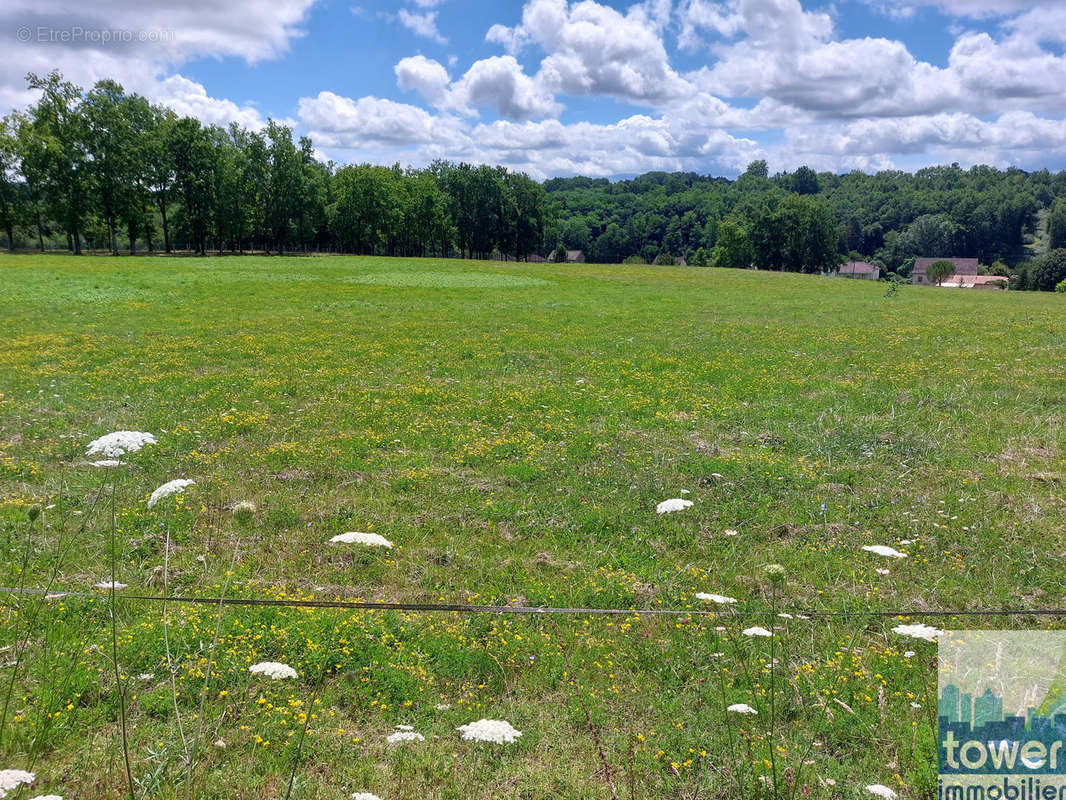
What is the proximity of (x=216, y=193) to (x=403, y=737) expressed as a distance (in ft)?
304

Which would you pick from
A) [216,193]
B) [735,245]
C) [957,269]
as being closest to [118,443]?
[216,193]

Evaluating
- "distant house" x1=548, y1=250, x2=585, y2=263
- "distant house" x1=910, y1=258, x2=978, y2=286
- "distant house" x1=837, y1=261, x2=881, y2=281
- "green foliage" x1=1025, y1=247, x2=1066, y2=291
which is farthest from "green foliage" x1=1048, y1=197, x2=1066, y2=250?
"distant house" x1=548, y1=250, x2=585, y2=263

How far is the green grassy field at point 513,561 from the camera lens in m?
4.03

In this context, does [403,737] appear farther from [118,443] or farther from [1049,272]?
[1049,272]

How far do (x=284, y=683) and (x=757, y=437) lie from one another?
849 cm

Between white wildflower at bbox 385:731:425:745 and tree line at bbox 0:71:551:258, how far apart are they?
90.3 metres

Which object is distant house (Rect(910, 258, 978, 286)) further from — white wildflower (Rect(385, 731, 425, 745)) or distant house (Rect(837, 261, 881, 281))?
white wildflower (Rect(385, 731, 425, 745))

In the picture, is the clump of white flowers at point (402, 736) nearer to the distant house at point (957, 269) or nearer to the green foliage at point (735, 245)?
the green foliage at point (735, 245)

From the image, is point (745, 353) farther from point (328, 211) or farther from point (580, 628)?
point (328, 211)

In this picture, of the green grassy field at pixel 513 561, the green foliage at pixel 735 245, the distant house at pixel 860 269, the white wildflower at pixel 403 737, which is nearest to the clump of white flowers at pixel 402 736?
the white wildflower at pixel 403 737

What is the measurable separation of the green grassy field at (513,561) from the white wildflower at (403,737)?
0.38 ft

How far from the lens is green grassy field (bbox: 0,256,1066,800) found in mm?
4027

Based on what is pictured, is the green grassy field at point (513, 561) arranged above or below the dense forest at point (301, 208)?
below

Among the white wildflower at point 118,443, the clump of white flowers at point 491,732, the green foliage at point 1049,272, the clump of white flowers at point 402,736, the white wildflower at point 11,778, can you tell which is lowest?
the clump of white flowers at point 402,736
